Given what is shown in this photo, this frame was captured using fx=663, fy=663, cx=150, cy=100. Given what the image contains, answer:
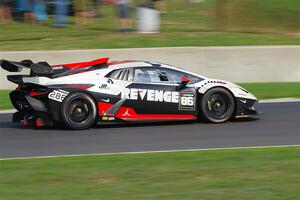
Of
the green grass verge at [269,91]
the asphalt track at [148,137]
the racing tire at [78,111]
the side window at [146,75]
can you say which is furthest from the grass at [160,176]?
the green grass verge at [269,91]

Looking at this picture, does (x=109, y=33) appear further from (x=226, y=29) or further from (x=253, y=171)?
(x=253, y=171)

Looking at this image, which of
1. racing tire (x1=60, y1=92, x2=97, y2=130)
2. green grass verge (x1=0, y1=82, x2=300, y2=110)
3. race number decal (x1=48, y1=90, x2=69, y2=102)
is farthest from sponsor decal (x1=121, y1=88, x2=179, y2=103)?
green grass verge (x1=0, y1=82, x2=300, y2=110)

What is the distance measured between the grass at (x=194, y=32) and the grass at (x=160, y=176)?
10519mm

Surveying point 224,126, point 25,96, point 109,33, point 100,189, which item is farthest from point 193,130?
point 109,33

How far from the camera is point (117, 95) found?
1133cm

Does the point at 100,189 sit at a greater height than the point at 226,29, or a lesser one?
lesser

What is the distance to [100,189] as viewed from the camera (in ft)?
22.2

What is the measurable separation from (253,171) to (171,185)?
115 centimetres

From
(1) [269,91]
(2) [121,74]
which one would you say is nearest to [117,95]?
(2) [121,74]

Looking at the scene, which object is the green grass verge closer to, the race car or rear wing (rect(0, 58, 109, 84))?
rear wing (rect(0, 58, 109, 84))

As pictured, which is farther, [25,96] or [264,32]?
[264,32]

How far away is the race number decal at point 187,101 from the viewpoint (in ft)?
37.9

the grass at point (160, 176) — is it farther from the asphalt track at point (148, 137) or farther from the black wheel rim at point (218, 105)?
the black wheel rim at point (218, 105)

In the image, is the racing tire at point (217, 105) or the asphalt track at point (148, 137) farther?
the racing tire at point (217, 105)
